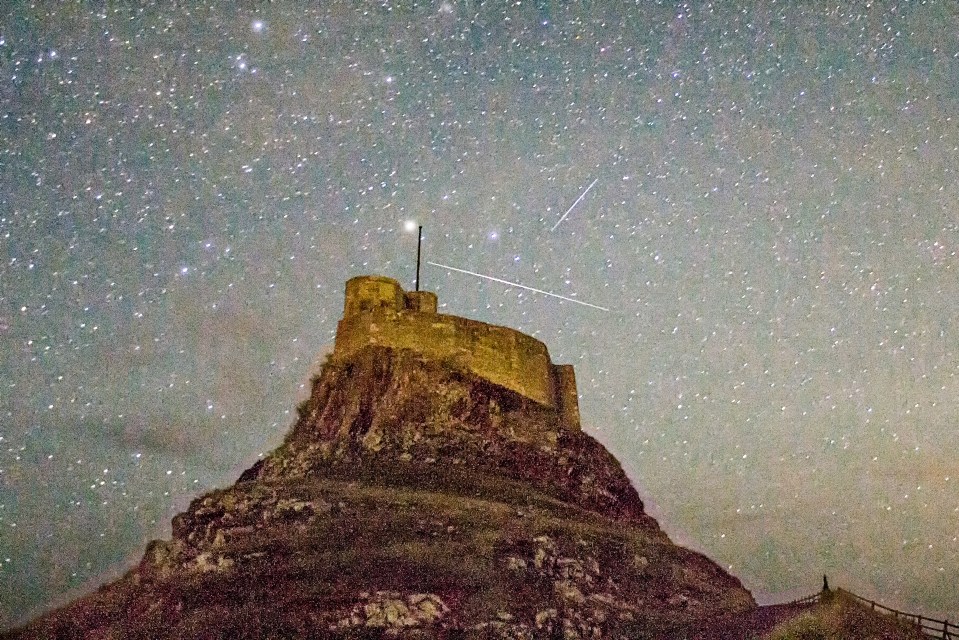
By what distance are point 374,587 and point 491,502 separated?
687 centimetres

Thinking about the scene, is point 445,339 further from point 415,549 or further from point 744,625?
point 744,625

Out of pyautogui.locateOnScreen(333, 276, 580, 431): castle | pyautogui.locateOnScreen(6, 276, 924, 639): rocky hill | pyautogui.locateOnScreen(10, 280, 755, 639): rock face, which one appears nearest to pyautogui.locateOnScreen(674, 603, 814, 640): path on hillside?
pyautogui.locateOnScreen(6, 276, 924, 639): rocky hill

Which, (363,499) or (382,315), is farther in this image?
(382,315)

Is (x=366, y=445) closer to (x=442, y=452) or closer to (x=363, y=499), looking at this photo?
(x=442, y=452)

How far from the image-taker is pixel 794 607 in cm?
2634

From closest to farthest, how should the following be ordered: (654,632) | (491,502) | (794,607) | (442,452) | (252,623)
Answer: (252,623) → (654,632) → (794,607) → (491,502) → (442,452)

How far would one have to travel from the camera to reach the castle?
36625mm

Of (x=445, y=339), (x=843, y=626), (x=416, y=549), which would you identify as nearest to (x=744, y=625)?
(x=843, y=626)

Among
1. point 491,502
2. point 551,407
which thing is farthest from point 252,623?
point 551,407

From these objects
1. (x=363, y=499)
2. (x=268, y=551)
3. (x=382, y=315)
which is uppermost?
(x=382, y=315)

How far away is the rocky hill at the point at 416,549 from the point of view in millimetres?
22203

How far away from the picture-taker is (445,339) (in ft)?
121

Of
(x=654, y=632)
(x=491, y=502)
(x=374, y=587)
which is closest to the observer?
(x=374, y=587)

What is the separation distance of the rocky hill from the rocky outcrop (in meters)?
0.06
